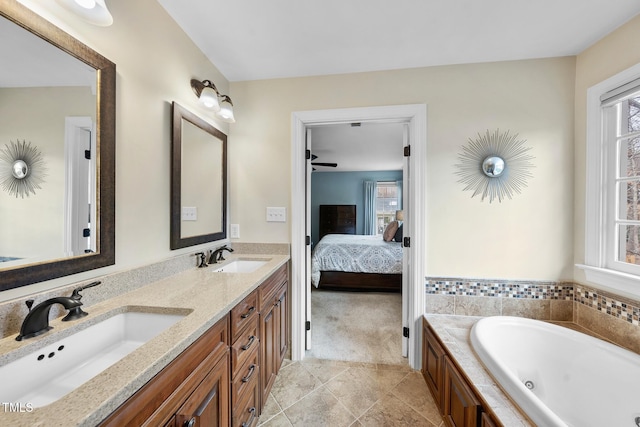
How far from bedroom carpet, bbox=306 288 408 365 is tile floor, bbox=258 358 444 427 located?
0.13 metres

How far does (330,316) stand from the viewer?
2850 mm

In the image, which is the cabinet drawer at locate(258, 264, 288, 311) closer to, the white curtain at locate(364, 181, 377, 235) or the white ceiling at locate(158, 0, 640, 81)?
the white ceiling at locate(158, 0, 640, 81)

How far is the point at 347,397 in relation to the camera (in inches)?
64.2

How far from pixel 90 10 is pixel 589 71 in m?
2.82

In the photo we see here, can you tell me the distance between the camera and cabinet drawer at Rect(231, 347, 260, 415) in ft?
3.66

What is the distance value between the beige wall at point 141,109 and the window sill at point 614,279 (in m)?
2.70

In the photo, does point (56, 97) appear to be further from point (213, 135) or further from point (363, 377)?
point (363, 377)

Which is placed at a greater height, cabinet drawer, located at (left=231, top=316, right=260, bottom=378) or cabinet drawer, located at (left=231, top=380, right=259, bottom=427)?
cabinet drawer, located at (left=231, top=316, right=260, bottom=378)

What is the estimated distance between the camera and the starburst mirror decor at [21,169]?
74cm

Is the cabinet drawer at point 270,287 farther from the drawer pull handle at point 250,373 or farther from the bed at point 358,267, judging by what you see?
the bed at point 358,267

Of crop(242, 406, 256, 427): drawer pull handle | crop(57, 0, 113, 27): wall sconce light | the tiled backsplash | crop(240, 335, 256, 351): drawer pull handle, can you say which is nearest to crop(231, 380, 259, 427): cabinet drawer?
crop(242, 406, 256, 427): drawer pull handle

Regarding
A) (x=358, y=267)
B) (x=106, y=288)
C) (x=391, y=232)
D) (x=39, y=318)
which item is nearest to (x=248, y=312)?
(x=106, y=288)

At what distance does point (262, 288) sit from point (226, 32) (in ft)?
5.44

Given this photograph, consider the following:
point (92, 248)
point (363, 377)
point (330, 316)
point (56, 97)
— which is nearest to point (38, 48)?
point (56, 97)
